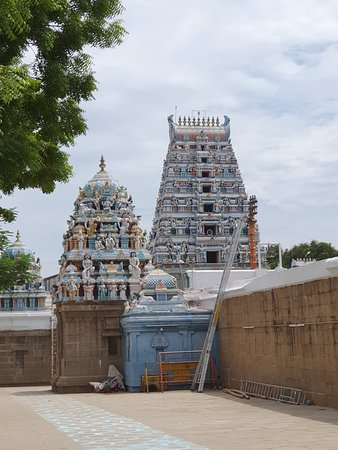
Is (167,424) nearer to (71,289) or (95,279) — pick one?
(71,289)

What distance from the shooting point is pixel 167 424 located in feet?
49.0

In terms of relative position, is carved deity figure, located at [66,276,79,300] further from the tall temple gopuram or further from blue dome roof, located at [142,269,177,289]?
blue dome roof, located at [142,269,177,289]

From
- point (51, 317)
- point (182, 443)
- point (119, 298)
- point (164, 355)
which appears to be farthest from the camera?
point (51, 317)

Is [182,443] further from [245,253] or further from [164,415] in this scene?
[245,253]

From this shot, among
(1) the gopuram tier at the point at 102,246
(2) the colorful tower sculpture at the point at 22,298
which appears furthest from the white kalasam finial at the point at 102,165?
(2) the colorful tower sculpture at the point at 22,298

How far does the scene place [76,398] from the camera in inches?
962

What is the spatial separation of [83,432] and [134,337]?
13.2 meters

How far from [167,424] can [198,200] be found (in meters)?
42.3

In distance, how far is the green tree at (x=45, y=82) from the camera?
787 centimetres

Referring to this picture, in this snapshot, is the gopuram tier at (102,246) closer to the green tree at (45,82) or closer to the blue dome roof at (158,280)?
the blue dome roof at (158,280)

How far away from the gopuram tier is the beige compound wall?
21.7 ft

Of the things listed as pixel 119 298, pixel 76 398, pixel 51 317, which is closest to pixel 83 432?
pixel 76 398

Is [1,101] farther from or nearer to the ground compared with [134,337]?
farther from the ground

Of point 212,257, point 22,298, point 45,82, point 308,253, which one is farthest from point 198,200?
point 45,82
